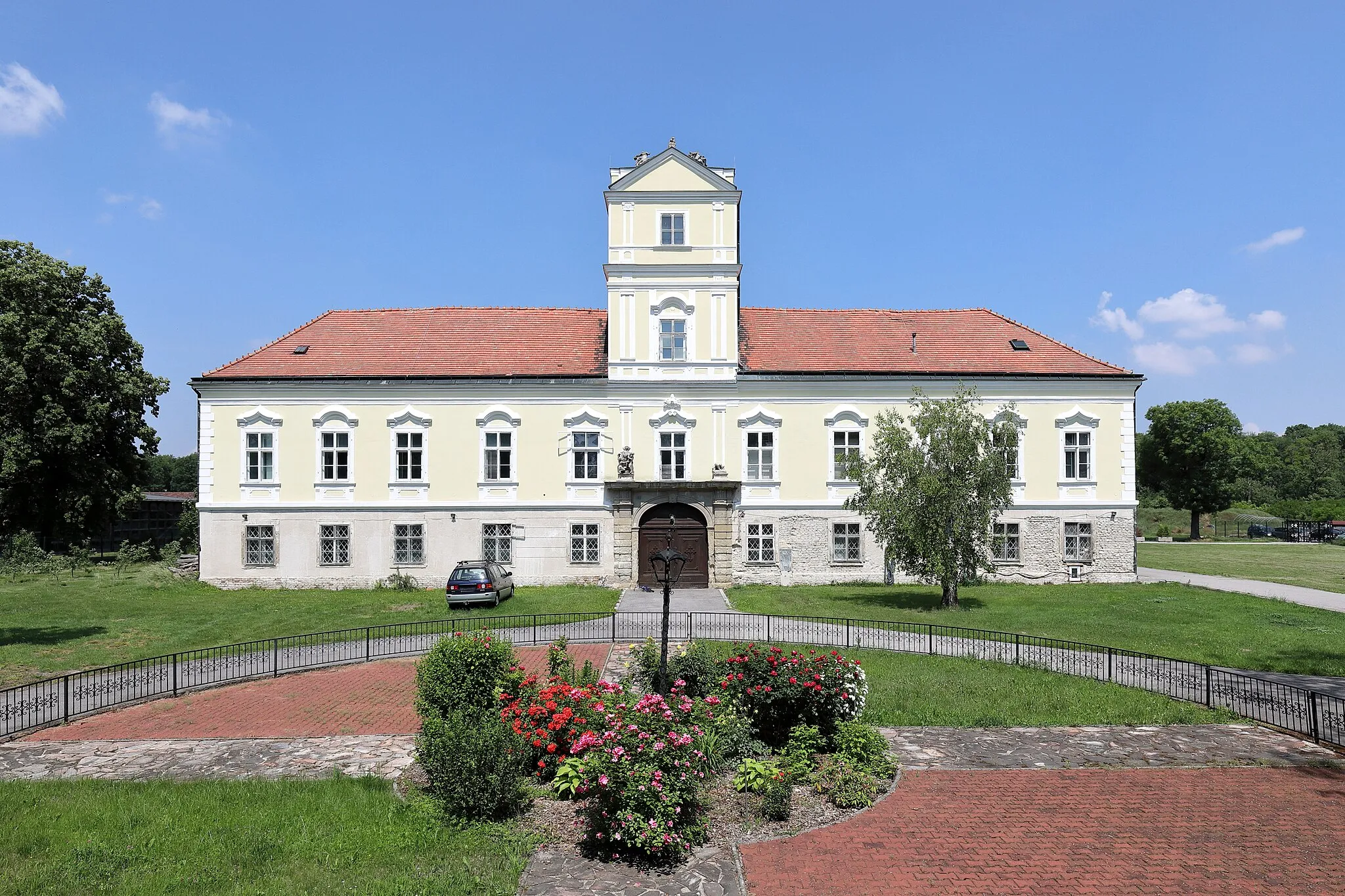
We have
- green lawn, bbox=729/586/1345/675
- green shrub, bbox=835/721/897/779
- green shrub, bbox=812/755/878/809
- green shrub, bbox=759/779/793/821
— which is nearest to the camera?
green shrub, bbox=759/779/793/821

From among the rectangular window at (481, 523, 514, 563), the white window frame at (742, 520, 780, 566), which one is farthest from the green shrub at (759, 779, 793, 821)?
the rectangular window at (481, 523, 514, 563)

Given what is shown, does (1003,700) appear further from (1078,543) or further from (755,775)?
(1078,543)

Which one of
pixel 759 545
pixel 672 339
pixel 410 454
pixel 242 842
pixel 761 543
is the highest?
pixel 672 339

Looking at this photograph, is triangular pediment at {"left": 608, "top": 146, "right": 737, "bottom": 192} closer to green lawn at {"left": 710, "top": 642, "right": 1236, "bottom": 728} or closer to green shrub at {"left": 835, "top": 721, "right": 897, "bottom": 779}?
green lawn at {"left": 710, "top": 642, "right": 1236, "bottom": 728}

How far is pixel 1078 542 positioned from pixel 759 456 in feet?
43.1

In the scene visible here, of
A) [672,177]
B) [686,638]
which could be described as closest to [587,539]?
[686,638]

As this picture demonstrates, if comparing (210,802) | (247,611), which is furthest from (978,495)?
(247,611)

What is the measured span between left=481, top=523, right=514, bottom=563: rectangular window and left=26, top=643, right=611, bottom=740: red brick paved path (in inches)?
473

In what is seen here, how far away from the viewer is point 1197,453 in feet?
216

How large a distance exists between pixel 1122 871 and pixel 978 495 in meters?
16.5

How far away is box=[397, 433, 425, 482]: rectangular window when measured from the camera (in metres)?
28.7

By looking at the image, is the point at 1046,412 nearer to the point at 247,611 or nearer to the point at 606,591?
the point at 606,591

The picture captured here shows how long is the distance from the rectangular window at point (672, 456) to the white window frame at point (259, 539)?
15.1 metres

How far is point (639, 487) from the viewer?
27844 mm
